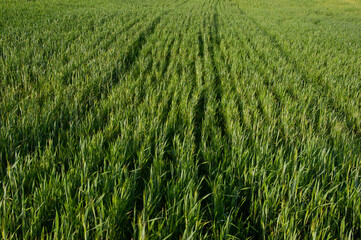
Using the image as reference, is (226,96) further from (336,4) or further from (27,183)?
(336,4)

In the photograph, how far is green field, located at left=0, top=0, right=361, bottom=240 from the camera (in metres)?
1.21

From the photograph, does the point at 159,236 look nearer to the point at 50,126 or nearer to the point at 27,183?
the point at 27,183

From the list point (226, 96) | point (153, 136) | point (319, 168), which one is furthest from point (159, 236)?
point (226, 96)

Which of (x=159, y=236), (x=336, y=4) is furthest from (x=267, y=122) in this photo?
(x=336, y=4)

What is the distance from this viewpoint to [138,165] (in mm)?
1739

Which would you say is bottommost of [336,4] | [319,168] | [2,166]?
[2,166]

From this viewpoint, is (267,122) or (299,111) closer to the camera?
(267,122)

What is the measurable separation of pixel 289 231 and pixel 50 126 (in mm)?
2252

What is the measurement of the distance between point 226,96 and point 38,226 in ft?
8.78

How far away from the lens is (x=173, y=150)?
1.89 m

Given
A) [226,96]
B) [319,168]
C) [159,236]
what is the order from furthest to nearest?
1. [226,96]
2. [319,168]
3. [159,236]

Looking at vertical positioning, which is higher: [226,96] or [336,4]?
[336,4]

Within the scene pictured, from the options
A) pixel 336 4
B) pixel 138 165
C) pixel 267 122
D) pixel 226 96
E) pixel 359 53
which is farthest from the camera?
pixel 336 4

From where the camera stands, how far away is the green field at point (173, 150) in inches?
47.8
